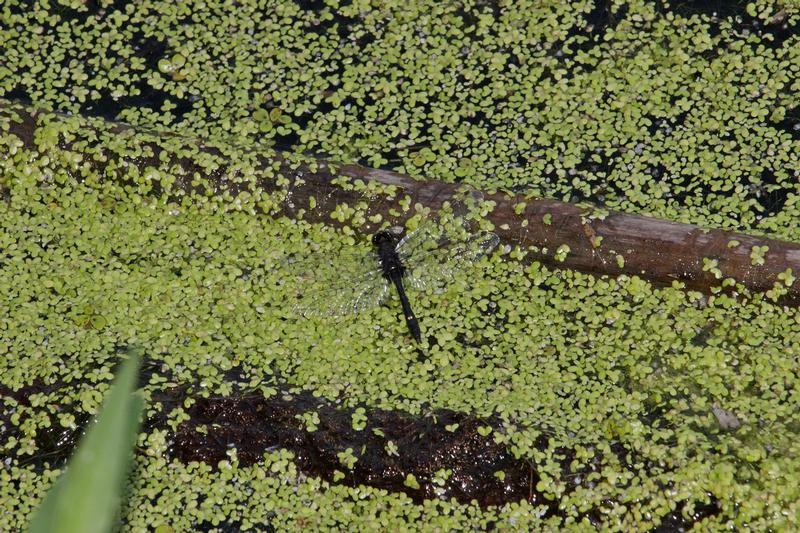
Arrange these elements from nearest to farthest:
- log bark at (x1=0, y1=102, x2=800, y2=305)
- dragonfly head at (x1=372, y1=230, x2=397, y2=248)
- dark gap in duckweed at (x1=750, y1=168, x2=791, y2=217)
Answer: log bark at (x1=0, y1=102, x2=800, y2=305), dragonfly head at (x1=372, y1=230, x2=397, y2=248), dark gap in duckweed at (x1=750, y1=168, x2=791, y2=217)

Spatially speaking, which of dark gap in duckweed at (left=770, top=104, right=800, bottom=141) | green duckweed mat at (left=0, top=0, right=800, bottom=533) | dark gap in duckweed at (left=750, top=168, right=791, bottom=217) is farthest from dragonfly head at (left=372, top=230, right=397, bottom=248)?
dark gap in duckweed at (left=770, top=104, right=800, bottom=141)

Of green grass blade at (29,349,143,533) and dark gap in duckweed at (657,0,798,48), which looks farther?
dark gap in duckweed at (657,0,798,48)

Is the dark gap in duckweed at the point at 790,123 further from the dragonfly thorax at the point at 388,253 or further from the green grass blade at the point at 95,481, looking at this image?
the green grass blade at the point at 95,481

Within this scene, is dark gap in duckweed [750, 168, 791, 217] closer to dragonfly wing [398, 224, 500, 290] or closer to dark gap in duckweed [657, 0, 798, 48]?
dark gap in duckweed [657, 0, 798, 48]

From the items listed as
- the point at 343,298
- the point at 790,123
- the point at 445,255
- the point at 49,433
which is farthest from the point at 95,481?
the point at 790,123

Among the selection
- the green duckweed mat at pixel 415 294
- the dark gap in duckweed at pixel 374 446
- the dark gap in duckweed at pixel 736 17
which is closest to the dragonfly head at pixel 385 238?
the green duckweed mat at pixel 415 294

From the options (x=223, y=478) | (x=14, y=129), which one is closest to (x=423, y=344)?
(x=223, y=478)

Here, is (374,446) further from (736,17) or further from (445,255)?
(736,17)
